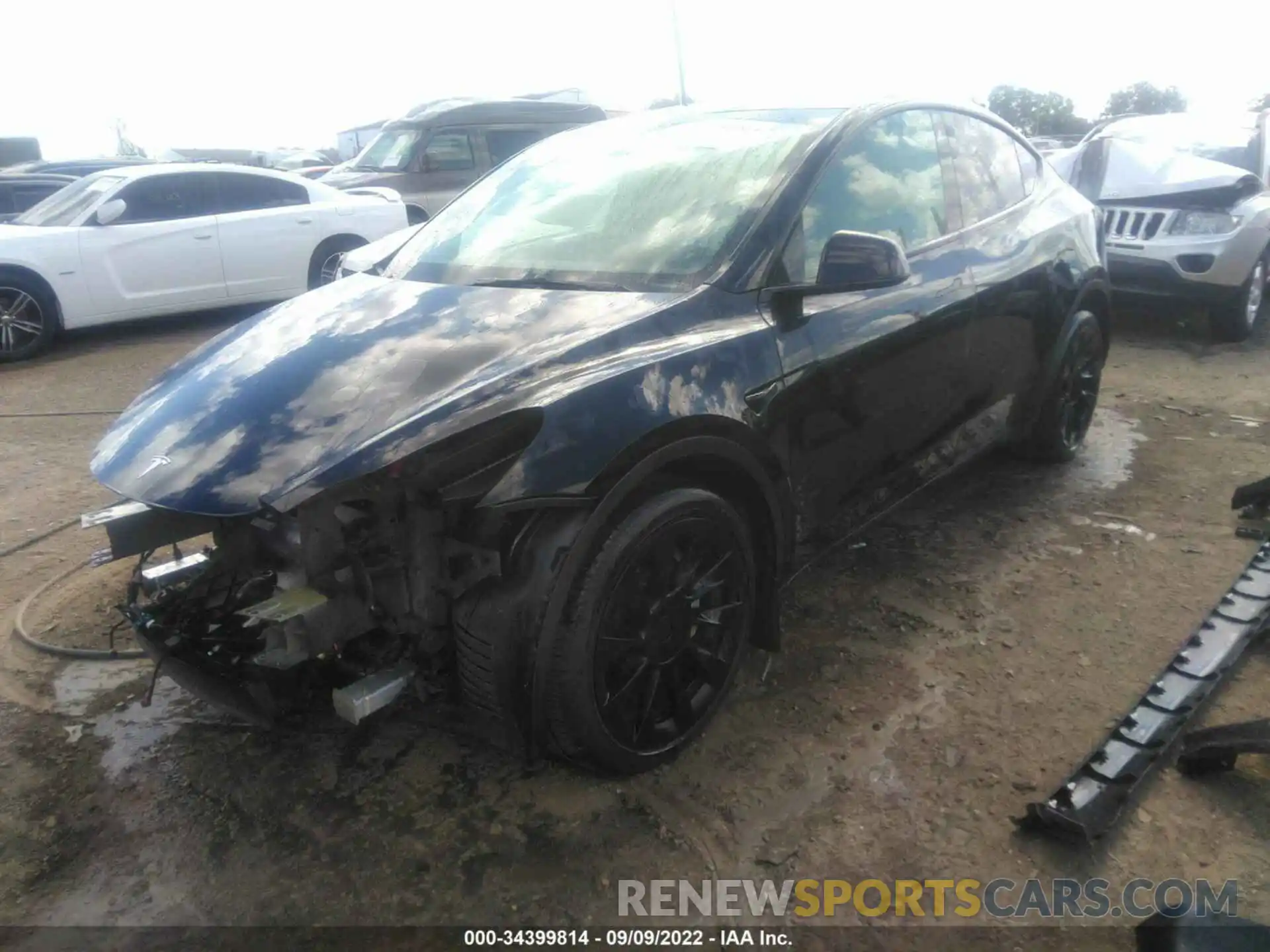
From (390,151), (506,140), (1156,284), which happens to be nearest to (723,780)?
(1156,284)

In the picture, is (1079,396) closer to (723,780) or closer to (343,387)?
(723,780)

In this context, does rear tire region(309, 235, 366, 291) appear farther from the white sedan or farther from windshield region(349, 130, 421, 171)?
windshield region(349, 130, 421, 171)

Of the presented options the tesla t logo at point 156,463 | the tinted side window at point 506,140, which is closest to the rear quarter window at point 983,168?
the tesla t logo at point 156,463

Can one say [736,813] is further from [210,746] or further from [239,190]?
[239,190]

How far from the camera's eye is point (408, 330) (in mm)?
2518

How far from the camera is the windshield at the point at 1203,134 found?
287 inches

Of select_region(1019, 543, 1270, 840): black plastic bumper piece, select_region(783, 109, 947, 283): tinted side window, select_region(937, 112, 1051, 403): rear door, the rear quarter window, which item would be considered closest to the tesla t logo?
select_region(783, 109, 947, 283): tinted side window

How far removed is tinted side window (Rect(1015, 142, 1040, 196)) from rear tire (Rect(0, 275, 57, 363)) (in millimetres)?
7026

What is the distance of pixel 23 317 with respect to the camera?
721 cm

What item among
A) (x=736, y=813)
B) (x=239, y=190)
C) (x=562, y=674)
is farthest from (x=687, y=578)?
(x=239, y=190)

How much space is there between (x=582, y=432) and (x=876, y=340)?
121 centimetres

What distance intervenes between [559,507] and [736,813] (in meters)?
0.92

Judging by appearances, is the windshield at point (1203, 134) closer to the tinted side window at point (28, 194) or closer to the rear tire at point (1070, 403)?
the rear tire at point (1070, 403)

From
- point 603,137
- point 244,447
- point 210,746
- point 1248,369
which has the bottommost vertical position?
point 1248,369
